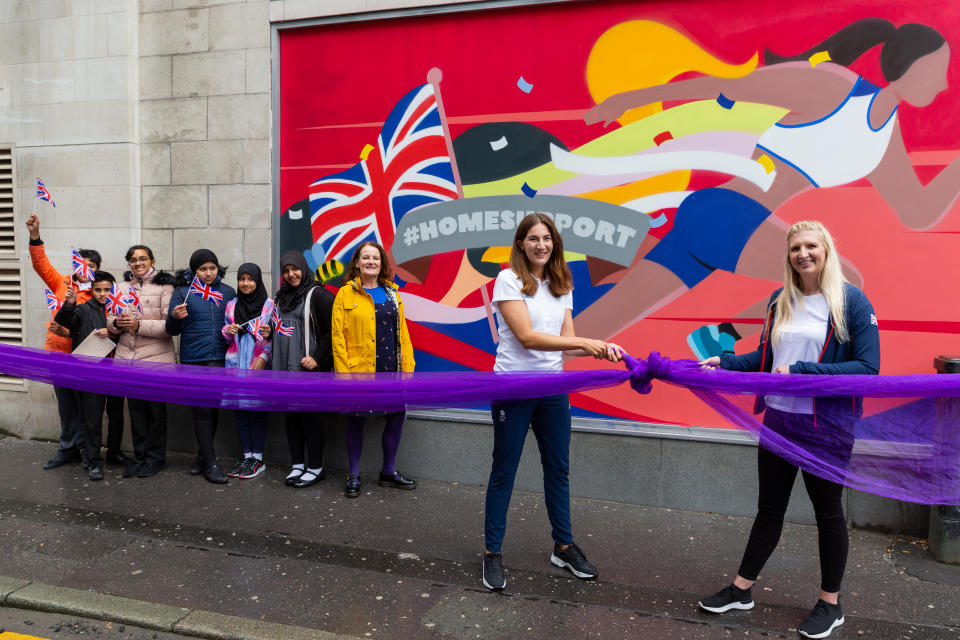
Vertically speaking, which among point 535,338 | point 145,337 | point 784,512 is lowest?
point 784,512

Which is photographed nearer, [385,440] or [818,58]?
[818,58]

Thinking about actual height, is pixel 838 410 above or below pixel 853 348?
below

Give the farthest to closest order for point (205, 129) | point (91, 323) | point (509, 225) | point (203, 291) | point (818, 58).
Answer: point (205, 129) < point (91, 323) < point (203, 291) < point (509, 225) < point (818, 58)

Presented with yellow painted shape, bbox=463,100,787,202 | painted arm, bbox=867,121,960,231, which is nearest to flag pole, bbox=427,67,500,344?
yellow painted shape, bbox=463,100,787,202

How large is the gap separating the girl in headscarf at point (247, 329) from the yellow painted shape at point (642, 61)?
10.2 ft

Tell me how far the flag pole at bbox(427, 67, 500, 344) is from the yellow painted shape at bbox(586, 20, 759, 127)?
1.23 metres

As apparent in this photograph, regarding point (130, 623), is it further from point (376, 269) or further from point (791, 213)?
point (791, 213)

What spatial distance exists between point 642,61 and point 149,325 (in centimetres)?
445

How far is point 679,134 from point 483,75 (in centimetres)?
165

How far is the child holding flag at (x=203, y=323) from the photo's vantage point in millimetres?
6129

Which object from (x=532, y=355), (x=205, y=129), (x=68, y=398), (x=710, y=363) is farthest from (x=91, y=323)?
(x=710, y=363)

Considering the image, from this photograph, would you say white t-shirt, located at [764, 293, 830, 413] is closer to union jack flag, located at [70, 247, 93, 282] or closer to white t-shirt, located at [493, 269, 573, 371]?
white t-shirt, located at [493, 269, 573, 371]

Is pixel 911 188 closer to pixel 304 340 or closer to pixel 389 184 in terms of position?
pixel 389 184

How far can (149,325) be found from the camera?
6.15 m
